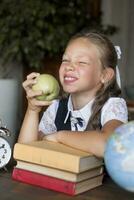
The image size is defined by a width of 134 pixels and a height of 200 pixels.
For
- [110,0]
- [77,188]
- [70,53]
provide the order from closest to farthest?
[77,188]
[70,53]
[110,0]

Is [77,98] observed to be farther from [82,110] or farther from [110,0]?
[110,0]

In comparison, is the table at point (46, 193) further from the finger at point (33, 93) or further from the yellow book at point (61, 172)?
the finger at point (33, 93)

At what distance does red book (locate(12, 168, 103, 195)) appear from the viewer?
1.02 meters

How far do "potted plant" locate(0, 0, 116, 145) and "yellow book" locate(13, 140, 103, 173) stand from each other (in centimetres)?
259

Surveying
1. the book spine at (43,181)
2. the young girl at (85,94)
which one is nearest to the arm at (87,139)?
the young girl at (85,94)

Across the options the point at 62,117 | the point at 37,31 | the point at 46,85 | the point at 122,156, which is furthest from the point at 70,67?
the point at 37,31

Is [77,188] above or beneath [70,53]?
beneath

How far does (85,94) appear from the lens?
4.57 feet

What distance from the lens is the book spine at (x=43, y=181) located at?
3.35 feet

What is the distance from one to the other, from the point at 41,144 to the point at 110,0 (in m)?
3.64

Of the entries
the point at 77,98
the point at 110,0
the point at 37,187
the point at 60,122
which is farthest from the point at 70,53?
the point at 110,0

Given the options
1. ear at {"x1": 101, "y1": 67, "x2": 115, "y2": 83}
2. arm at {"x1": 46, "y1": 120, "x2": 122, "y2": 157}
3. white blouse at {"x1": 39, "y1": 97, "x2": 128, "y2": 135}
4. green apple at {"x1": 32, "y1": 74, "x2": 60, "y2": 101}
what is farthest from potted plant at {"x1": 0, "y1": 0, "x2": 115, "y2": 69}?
arm at {"x1": 46, "y1": 120, "x2": 122, "y2": 157}

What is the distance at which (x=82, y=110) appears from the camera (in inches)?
→ 55.0

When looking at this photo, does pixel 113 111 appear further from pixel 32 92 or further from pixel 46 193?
pixel 46 193
